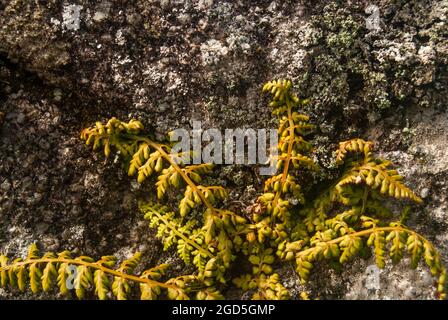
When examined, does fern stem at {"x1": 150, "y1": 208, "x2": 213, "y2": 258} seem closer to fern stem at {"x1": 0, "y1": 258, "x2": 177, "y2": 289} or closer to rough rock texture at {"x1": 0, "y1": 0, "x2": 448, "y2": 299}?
rough rock texture at {"x1": 0, "y1": 0, "x2": 448, "y2": 299}

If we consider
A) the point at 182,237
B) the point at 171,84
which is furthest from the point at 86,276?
the point at 171,84

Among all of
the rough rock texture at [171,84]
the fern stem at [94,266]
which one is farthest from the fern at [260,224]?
the rough rock texture at [171,84]

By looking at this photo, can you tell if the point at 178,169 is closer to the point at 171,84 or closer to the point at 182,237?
the point at 182,237

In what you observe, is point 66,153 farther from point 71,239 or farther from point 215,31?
point 215,31

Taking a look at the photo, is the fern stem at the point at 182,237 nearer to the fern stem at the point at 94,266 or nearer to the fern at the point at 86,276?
the fern at the point at 86,276

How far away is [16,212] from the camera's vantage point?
3.19 m

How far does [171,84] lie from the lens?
3275 mm

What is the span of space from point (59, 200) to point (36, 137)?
433mm

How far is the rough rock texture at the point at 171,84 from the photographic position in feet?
10.5

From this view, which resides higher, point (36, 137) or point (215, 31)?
point (215, 31)

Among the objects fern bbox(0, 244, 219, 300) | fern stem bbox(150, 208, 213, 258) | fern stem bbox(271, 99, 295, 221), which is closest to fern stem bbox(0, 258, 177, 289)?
fern bbox(0, 244, 219, 300)

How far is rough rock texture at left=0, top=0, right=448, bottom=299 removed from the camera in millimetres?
3209
